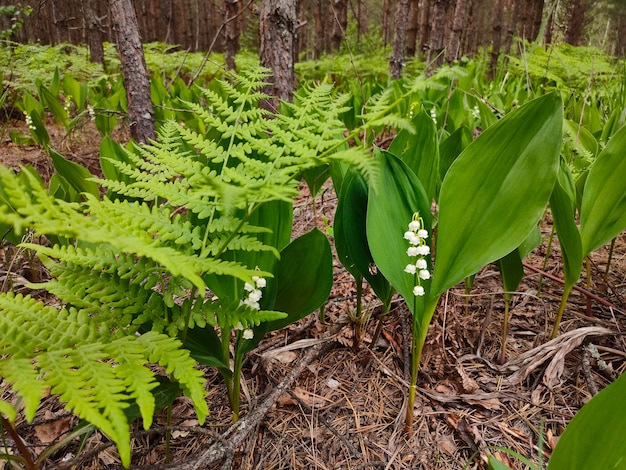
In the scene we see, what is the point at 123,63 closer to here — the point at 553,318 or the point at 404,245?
the point at 404,245

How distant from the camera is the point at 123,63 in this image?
2.69 m

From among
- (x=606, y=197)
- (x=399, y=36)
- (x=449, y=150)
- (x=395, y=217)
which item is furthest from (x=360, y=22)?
(x=395, y=217)

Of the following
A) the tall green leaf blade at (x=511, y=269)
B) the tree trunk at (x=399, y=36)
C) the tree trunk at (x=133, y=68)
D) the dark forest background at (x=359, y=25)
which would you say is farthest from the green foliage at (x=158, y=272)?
the tree trunk at (x=399, y=36)

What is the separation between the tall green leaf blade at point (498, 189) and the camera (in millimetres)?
883

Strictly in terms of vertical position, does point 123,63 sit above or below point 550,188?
above

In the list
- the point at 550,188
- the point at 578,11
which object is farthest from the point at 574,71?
the point at 578,11

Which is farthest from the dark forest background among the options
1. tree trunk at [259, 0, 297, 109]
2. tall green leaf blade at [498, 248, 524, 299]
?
tall green leaf blade at [498, 248, 524, 299]

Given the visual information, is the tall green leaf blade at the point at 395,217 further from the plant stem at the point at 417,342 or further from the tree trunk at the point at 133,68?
the tree trunk at the point at 133,68

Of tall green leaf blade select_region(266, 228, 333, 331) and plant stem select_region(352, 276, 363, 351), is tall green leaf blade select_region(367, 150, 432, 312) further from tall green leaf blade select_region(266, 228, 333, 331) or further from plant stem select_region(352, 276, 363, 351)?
plant stem select_region(352, 276, 363, 351)

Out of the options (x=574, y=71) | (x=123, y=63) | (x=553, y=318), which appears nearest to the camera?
(x=553, y=318)

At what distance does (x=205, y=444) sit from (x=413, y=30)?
1241cm

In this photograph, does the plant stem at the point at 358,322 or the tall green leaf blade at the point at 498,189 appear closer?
the tall green leaf blade at the point at 498,189

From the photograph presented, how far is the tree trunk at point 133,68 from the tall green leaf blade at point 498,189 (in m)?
2.17

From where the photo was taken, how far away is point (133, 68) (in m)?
Answer: 2.68
